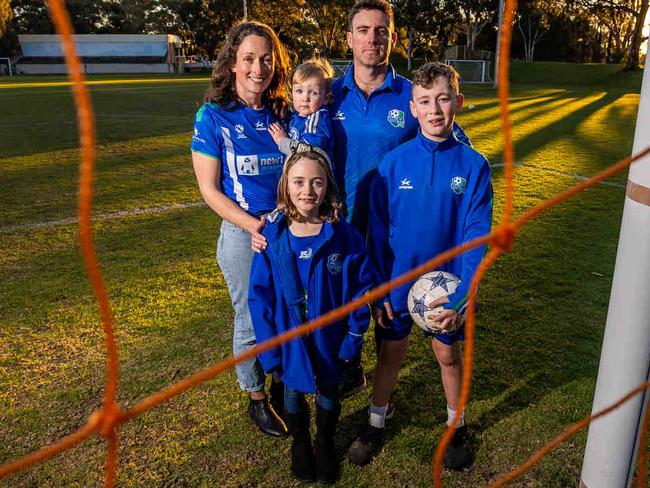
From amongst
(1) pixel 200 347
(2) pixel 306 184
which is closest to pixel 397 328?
(2) pixel 306 184

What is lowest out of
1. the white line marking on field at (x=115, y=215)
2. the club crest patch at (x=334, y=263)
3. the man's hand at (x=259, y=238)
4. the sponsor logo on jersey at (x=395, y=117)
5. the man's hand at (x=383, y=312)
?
the white line marking on field at (x=115, y=215)

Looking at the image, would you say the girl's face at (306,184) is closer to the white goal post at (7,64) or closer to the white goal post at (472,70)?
the white goal post at (472,70)

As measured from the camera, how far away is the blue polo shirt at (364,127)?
2350 millimetres

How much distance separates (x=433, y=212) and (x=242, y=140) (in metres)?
0.84

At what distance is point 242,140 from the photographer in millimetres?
2262

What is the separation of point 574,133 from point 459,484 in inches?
386

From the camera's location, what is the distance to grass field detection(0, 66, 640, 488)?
233 centimetres

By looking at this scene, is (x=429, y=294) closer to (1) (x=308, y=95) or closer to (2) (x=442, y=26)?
(1) (x=308, y=95)

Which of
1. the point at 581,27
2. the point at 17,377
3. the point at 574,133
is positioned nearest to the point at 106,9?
the point at 581,27

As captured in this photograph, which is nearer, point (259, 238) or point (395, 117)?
point (259, 238)

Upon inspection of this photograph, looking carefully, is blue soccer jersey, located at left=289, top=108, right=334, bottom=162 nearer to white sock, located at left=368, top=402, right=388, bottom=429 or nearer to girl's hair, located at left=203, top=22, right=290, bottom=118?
girl's hair, located at left=203, top=22, right=290, bottom=118

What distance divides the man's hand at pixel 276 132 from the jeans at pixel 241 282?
413 mm

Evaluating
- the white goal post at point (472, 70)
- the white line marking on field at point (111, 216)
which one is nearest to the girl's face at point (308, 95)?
the white line marking on field at point (111, 216)

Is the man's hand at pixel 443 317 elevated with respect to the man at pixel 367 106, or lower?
lower
